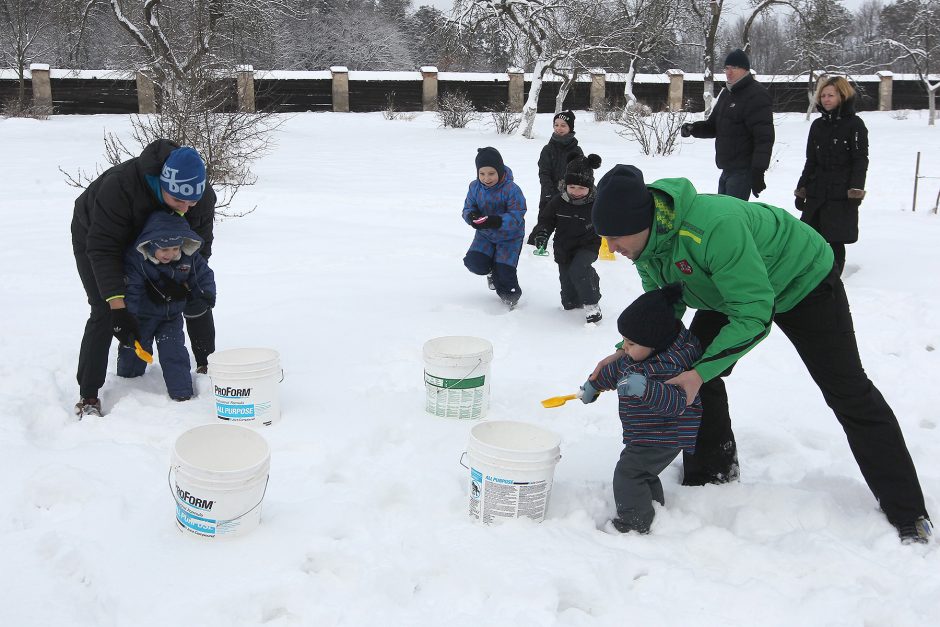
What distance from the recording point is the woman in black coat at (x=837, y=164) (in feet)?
20.8

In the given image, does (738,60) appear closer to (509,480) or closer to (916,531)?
(916,531)

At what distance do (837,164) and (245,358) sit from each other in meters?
4.89

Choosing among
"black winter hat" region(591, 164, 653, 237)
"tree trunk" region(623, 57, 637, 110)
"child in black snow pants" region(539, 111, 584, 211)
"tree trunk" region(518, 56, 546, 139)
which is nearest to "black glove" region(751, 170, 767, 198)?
"child in black snow pants" region(539, 111, 584, 211)

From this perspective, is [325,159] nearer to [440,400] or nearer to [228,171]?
[228,171]

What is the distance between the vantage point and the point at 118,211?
4.01 metres

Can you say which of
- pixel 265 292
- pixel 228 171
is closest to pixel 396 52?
pixel 228 171

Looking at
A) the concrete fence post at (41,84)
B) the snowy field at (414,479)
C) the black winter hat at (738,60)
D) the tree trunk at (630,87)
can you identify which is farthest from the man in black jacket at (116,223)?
the tree trunk at (630,87)

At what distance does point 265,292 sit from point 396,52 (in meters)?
39.9

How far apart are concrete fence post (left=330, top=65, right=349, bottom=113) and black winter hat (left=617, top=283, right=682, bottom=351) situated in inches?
922

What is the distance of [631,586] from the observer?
2840 mm

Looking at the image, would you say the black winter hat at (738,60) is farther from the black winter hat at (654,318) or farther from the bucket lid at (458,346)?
the black winter hat at (654,318)

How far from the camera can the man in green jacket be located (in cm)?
278

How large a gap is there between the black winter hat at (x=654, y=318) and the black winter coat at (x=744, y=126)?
13.4 ft

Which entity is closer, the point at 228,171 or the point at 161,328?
the point at 161,328
